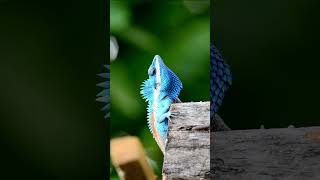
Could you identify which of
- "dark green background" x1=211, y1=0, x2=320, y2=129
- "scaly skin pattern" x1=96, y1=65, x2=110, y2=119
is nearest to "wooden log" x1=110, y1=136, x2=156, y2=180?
"scaly skin pattern" x1=96, y1=65, x2=110, y2=119

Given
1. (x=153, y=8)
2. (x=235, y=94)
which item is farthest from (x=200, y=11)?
(x=235, y=94)

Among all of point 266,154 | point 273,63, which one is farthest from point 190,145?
point 273,63

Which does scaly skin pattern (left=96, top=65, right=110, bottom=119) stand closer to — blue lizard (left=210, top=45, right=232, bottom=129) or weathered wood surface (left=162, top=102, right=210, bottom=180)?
weathered wood surface (left=162, top=102, right=210, bottom=180)

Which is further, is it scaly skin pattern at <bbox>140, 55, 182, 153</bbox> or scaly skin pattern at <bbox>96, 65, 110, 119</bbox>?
scaly skin pattern at <bbox>96, 65, 110, 119</bbox>

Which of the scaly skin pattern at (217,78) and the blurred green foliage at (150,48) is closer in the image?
the blurred green foliage at (150,48)

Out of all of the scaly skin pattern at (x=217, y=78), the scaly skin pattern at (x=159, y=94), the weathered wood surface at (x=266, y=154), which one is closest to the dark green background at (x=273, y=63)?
the scaly skin pattern at (x=217, y=78)

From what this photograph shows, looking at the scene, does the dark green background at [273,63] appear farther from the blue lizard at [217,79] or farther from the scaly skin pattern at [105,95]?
the scaly skin pattern at [105,95]
